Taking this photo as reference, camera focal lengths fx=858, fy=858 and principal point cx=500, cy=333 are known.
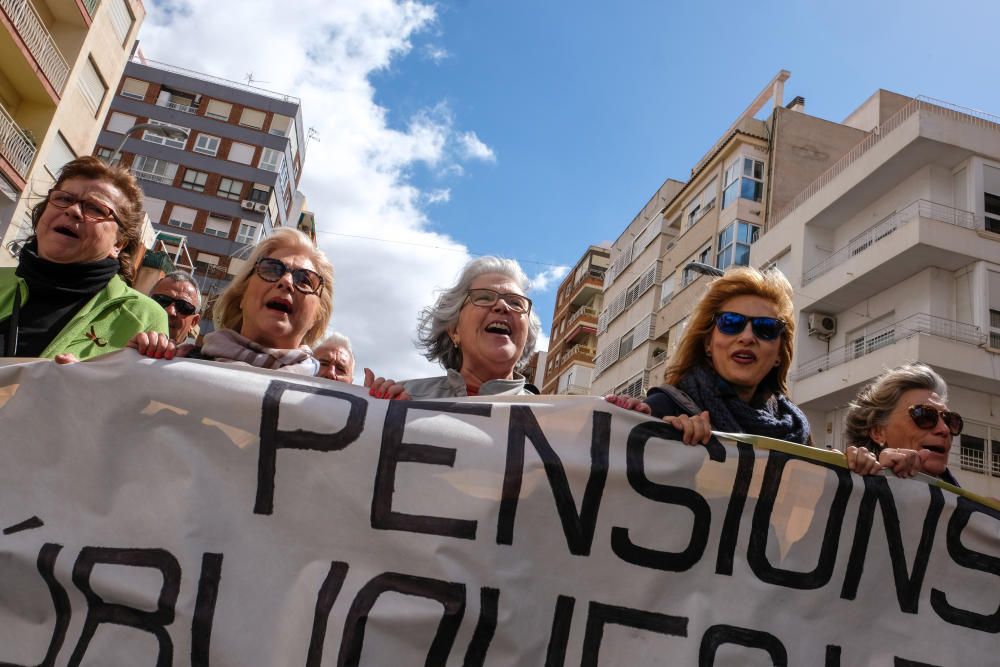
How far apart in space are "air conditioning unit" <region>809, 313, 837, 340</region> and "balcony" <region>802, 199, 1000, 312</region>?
25 centimetres

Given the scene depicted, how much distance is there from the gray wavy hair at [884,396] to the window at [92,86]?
75.6 feet

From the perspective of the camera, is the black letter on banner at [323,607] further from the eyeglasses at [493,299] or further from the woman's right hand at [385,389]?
the eyeglasses at [493,299]

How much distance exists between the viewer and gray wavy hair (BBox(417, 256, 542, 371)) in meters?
3.69

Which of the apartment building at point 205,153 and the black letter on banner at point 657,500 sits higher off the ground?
the apartment building at point 205,153

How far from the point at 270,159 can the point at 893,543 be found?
55.4m

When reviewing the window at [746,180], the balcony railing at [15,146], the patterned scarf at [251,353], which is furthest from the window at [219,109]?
the patterned scarf at [251,353]

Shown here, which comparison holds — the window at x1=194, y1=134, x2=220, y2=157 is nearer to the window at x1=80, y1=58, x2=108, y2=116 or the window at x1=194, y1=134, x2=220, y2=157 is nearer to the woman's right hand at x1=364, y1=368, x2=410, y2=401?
the window at x1=80, y1=58, x2=108, y2=116

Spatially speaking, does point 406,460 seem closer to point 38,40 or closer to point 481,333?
point 481,333

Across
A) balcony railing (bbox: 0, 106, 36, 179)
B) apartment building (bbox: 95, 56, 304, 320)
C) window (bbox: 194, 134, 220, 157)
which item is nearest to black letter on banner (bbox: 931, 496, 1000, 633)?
balcony railing (bbox: 0, 106, 36, 179)

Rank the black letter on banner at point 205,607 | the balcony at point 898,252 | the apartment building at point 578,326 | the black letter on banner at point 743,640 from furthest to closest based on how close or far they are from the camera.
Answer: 1. the apartment building at point 578,326
2. the balcony at point 898,252
3. the black letter on banner at point 743,640
4. the black letter on banner at point 205,607

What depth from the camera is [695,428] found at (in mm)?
2828

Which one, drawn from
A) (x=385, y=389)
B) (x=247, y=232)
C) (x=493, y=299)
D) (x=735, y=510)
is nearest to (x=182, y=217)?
(x=247, y=232)

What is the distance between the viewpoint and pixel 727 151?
28984mm

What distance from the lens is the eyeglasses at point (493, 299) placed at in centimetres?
356
